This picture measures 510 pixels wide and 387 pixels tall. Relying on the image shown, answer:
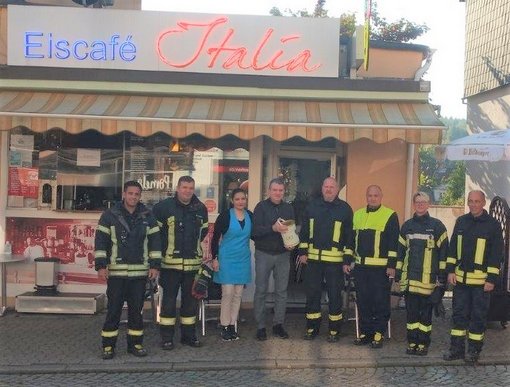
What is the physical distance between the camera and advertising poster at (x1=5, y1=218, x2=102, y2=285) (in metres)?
9.22

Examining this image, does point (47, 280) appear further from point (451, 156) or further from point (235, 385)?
point (451, 156)

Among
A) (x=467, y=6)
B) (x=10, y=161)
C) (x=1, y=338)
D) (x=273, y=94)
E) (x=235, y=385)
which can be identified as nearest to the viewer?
(x=235, y=385)

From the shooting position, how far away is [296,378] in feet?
21.2

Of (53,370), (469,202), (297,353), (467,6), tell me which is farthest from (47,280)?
(467,6)

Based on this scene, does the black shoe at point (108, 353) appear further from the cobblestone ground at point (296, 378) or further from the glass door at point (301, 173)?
the glass door at point (301, 173)

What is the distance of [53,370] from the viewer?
658 cm

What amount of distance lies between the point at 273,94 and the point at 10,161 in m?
3.77

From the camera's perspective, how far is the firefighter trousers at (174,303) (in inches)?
287

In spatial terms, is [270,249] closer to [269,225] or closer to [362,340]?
[269,225]

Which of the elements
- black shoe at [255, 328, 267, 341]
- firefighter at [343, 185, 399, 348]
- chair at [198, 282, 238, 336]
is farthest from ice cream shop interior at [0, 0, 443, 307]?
black shoe at [255, 328, 267, 341]

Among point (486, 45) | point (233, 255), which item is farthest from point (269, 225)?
point (486, 45)

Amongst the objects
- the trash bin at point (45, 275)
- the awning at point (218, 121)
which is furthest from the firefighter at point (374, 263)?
the trash bin at point (45, 275)

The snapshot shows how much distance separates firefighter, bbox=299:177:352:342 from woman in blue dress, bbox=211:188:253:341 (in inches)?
26.4

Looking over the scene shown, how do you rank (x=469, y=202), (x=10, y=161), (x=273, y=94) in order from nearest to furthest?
1. (x=469, y=202)
2. (x=273, y=94)
3. (x=10, y=161)
